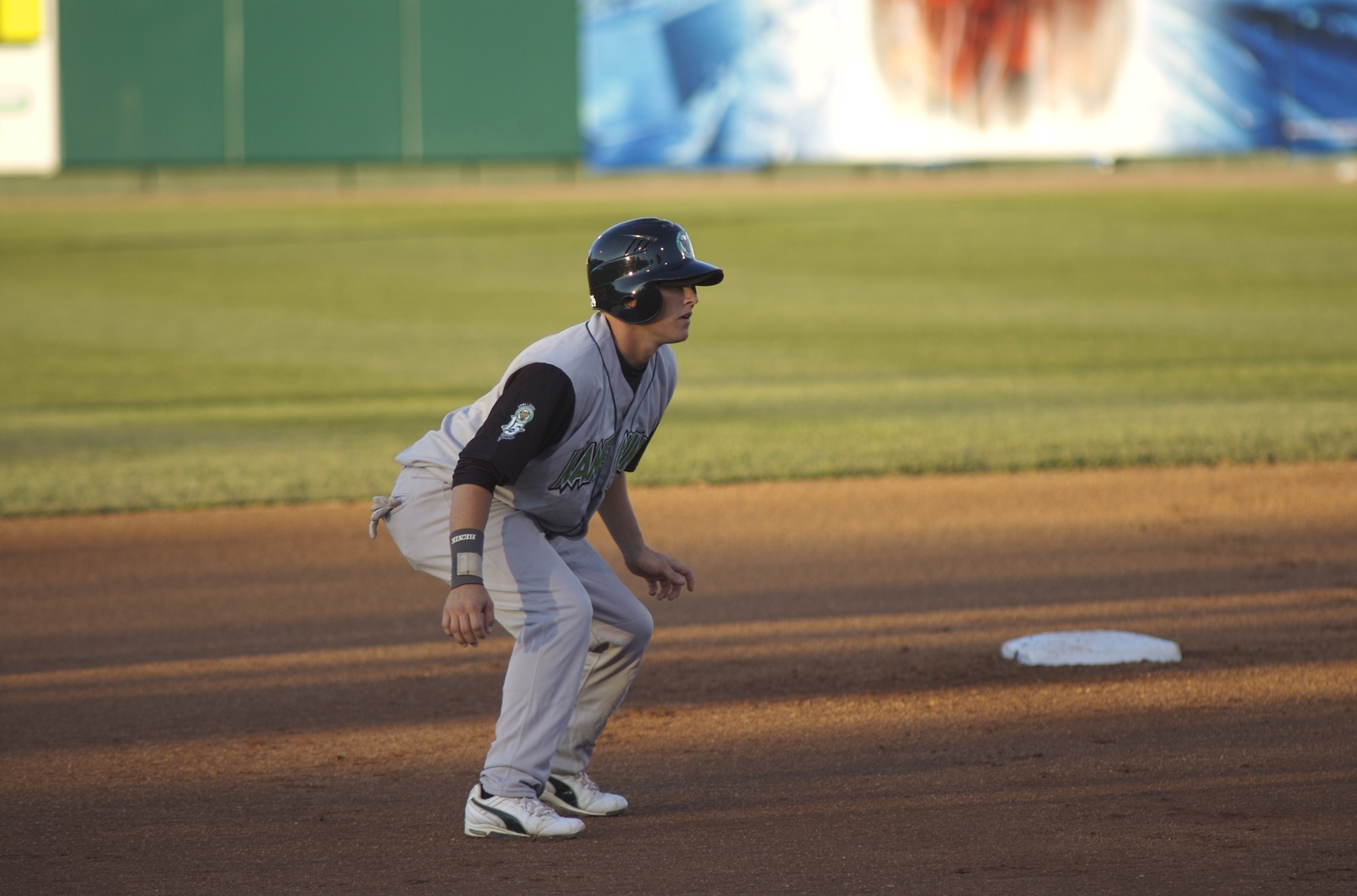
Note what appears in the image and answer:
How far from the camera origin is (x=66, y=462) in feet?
27.8

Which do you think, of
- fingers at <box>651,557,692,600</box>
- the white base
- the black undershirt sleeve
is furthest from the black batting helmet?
the white base

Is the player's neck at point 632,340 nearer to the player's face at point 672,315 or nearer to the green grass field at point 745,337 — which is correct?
the player's face at point 672,315

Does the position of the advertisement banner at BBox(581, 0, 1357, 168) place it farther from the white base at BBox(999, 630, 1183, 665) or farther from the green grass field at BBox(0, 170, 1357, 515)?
the white base at BBox(999, 630, 1183, 665)

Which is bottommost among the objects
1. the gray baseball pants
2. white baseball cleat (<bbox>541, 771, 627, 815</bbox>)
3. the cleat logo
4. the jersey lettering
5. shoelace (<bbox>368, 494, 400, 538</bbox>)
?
white baseball cleat (<bbox>541, 771, 627, 815</bbox>)

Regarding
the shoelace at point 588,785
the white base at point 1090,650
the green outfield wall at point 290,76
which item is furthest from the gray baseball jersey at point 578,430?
the green outfield wall at point 290,76

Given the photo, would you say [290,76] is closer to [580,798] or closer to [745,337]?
[745,337]

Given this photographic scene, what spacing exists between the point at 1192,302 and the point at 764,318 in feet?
13.1

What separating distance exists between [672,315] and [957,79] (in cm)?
2857

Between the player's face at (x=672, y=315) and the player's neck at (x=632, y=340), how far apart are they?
0.07 feet

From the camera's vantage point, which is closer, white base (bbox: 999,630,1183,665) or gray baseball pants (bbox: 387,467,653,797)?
gray baseball pants (bbox: 387,467,653,797)

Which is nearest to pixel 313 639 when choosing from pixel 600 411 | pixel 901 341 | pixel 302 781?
pixel 302 781

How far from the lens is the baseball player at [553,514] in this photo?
124 inches

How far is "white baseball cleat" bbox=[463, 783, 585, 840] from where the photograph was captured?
333cm

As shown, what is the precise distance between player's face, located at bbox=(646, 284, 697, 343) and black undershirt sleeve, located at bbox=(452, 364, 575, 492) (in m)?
0.26
